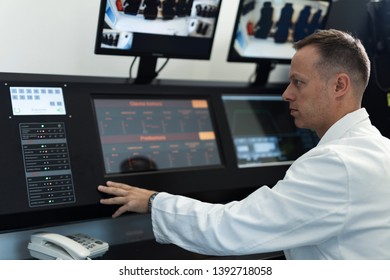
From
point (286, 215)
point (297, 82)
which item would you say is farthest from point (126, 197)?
point (297, 82)

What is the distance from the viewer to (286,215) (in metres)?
1.29

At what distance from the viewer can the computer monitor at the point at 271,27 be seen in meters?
2.07

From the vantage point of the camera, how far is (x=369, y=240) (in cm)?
131

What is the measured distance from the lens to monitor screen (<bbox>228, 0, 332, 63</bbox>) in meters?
2.07

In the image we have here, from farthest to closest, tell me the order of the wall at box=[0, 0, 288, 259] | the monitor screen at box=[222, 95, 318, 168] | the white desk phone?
the monitor screen at box=[222, 95, 318, 168]
the wall at box=[0, 0, 288, 259]
the white desk phone

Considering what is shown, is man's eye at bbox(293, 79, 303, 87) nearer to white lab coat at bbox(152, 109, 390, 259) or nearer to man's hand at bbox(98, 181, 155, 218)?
white lab coat at bbox(152, 109, 390, 259)

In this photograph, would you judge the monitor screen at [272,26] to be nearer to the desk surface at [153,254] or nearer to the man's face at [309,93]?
the man's face at [309,93]

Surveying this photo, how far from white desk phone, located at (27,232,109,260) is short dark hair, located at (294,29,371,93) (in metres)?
0.86

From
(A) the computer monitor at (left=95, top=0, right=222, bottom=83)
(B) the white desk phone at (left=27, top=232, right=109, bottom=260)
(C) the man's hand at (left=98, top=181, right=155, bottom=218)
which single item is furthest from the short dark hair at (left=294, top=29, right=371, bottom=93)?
(B) the white desk phone at (left=27, top=232, right=109, bottom=260)

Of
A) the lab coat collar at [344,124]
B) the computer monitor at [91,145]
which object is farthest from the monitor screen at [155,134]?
the lab coat collar at [344,124]

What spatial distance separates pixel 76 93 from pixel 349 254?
39.5 inches
